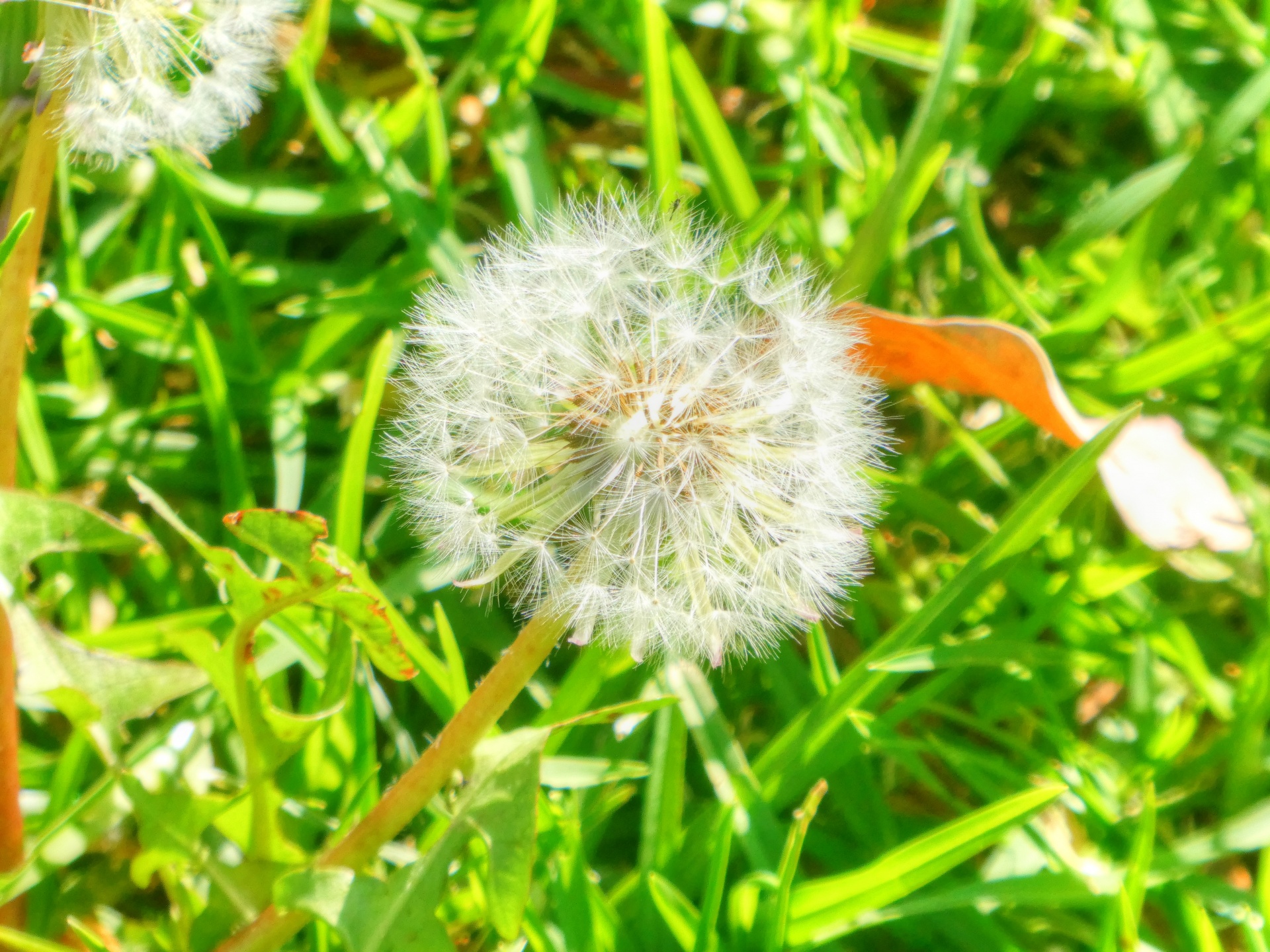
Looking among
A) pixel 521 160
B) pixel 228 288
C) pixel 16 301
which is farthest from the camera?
pixel 521 160

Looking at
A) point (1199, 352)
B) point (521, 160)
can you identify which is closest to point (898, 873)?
point (1199, 352)

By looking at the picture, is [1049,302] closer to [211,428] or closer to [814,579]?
[814,579]

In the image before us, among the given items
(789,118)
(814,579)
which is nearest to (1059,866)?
(814,579)

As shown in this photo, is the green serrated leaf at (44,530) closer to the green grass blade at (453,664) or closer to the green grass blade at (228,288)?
the green grass blade at (453,664)

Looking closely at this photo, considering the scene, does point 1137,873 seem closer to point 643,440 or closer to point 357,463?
point 643,440

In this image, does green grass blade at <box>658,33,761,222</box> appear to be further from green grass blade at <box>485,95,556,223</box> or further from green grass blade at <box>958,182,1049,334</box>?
green grass blade at <box>958,182,1049,334</box>

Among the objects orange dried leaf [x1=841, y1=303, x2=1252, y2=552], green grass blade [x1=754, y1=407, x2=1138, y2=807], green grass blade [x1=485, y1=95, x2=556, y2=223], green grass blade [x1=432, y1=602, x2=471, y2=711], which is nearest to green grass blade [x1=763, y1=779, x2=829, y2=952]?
green grass blade [x1=754, y1=407, x2=1138, y2=807]
